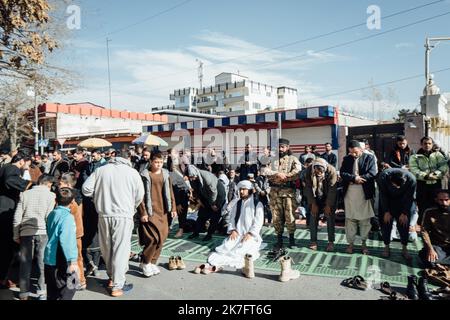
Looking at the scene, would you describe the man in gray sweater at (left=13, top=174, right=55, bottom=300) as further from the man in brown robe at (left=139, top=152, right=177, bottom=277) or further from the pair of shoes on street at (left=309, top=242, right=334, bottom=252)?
the pair of shoes on street at (left=309, top=242, right=334, bottom=252)

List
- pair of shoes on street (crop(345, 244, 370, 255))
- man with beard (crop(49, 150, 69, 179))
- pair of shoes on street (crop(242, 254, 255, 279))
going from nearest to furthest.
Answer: pair of shoes on street (crop(242, 254, 255, 279)), pair of shoes on street (crop(345, 244, 370, 255)), man with beard (crop(49, 150, 69, 179))

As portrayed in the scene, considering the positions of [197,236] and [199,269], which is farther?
[197,236]

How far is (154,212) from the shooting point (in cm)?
502

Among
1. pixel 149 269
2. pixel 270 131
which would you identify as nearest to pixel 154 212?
pixel 149 269

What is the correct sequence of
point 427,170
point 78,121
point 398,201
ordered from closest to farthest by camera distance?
1. point 398,201
2. point 427,170
3. point 78,121

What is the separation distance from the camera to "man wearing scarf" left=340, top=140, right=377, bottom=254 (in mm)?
5629

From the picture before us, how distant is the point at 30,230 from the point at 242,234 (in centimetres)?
310

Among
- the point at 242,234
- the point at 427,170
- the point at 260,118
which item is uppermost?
the point at 260,118

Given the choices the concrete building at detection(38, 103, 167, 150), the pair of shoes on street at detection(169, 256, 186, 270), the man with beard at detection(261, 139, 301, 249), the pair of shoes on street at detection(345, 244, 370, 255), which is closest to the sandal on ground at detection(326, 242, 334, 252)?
the pair of shoes on street at detection(345, 244, 370, 255)

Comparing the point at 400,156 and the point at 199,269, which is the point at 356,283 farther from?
the point at 400,156

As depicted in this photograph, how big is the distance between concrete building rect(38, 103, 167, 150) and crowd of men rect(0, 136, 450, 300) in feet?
71.0
